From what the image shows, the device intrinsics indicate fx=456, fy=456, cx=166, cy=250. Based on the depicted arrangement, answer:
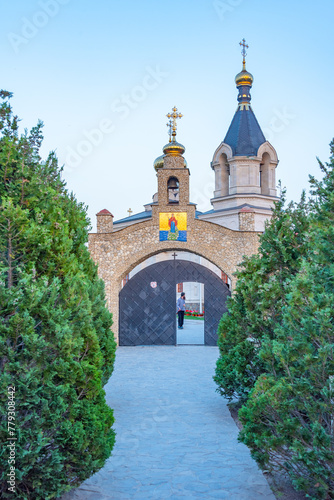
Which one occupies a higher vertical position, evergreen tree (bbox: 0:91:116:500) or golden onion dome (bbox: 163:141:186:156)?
golden onion dome (bbox: 163:141:186:156)

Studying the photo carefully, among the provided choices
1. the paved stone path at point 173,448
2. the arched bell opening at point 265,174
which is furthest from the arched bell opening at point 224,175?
the paved stone path at point 173,448

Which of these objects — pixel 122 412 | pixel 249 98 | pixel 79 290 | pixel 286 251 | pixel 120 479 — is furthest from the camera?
pixel 249 98

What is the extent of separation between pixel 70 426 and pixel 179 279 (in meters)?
11.1

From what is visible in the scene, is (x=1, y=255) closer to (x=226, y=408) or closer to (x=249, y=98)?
(x=226, y=408)

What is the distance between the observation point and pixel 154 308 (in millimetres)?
14367

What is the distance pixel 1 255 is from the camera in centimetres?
351

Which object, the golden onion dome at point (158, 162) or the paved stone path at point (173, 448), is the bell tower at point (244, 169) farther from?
the paved stone path at point (173, 448)

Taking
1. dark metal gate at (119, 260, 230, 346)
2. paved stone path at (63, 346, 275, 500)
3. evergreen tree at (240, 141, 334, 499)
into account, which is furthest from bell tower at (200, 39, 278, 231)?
evergreen tree at (240, 141, 334, 499)

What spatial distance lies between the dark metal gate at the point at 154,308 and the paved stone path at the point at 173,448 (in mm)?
4731

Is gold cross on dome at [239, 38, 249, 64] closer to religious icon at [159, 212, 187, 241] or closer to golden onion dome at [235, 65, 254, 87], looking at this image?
golden onion dome at [235, 65, 254, 87]

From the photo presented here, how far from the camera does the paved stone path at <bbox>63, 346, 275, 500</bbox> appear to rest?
4.18 meters

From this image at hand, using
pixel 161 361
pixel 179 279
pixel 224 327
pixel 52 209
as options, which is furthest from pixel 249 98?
pixel 52 209

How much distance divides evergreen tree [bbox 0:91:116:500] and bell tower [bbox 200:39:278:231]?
21249mm

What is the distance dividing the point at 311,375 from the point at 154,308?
36.8ft
